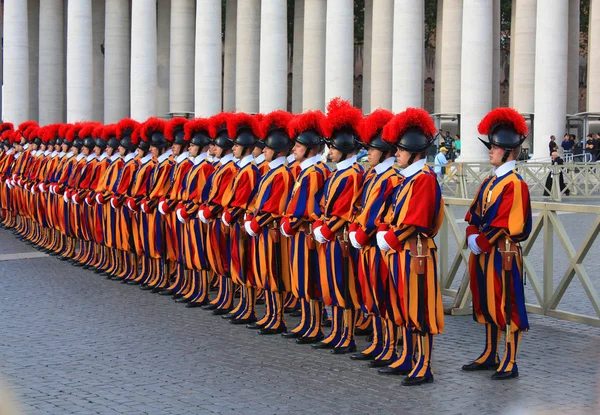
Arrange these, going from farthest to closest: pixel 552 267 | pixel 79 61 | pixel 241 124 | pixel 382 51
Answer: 1. pixel 79 61
2. pixel 382 51
3. pixel 241 124
4. pixel 552 267

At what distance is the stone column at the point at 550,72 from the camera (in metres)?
34.3

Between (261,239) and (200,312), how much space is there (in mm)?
1872

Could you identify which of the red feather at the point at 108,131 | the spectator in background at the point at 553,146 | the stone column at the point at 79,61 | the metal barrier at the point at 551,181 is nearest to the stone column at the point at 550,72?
the spectator in background at the point at 553,146

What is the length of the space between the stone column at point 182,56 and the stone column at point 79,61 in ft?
17.5

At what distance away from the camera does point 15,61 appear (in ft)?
171

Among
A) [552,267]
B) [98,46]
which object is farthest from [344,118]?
[98,46]

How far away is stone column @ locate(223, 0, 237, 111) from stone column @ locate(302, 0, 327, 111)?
37.7 feet

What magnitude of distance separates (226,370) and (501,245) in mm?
2842

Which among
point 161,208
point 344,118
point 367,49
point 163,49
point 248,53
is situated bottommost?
point 161,208

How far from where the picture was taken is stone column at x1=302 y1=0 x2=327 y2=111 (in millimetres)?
A: 46406

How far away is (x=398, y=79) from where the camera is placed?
3756cm

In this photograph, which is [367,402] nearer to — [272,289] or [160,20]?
[272,289]

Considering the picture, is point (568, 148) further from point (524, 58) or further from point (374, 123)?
point (374, 123)

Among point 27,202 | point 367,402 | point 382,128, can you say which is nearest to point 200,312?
point 382,128
